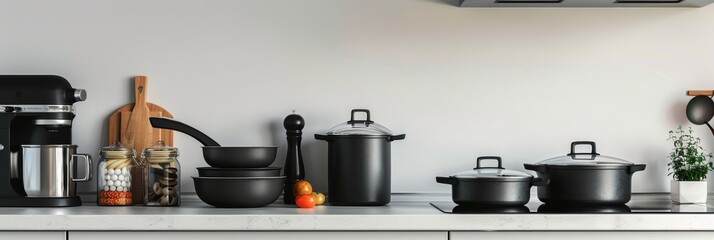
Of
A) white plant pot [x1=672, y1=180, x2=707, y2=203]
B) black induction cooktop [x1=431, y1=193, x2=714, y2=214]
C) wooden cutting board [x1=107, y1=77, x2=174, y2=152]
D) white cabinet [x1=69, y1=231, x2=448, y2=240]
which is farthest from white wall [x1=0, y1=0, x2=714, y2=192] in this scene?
white cabinet [x1=69, y1=231, x2=448, y2=240]

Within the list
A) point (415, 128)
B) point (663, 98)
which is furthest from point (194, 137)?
point (663, 98)

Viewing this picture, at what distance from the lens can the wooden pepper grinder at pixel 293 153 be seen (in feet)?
8.55

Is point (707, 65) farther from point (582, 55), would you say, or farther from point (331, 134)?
point (331, 134)

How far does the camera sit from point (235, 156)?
2.41 metres

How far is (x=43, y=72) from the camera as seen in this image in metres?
2.70

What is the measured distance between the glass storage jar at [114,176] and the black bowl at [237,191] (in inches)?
10.3

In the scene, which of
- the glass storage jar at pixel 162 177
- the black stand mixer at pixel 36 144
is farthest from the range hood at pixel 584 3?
the black stand mixer at pixel 36 144

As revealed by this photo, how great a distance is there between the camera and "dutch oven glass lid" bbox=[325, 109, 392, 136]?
8.26ft

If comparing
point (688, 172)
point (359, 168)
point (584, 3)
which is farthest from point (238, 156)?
point (688, 172)

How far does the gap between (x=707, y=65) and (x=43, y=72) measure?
209 cm

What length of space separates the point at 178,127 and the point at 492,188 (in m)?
0.93

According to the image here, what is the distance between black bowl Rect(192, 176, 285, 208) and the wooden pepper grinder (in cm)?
25

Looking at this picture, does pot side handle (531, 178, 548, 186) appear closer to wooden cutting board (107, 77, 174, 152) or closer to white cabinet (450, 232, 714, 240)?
white cabinet (450, 232, 714, 240)

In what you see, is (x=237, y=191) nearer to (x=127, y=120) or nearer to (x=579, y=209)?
(x=127, y=120)
